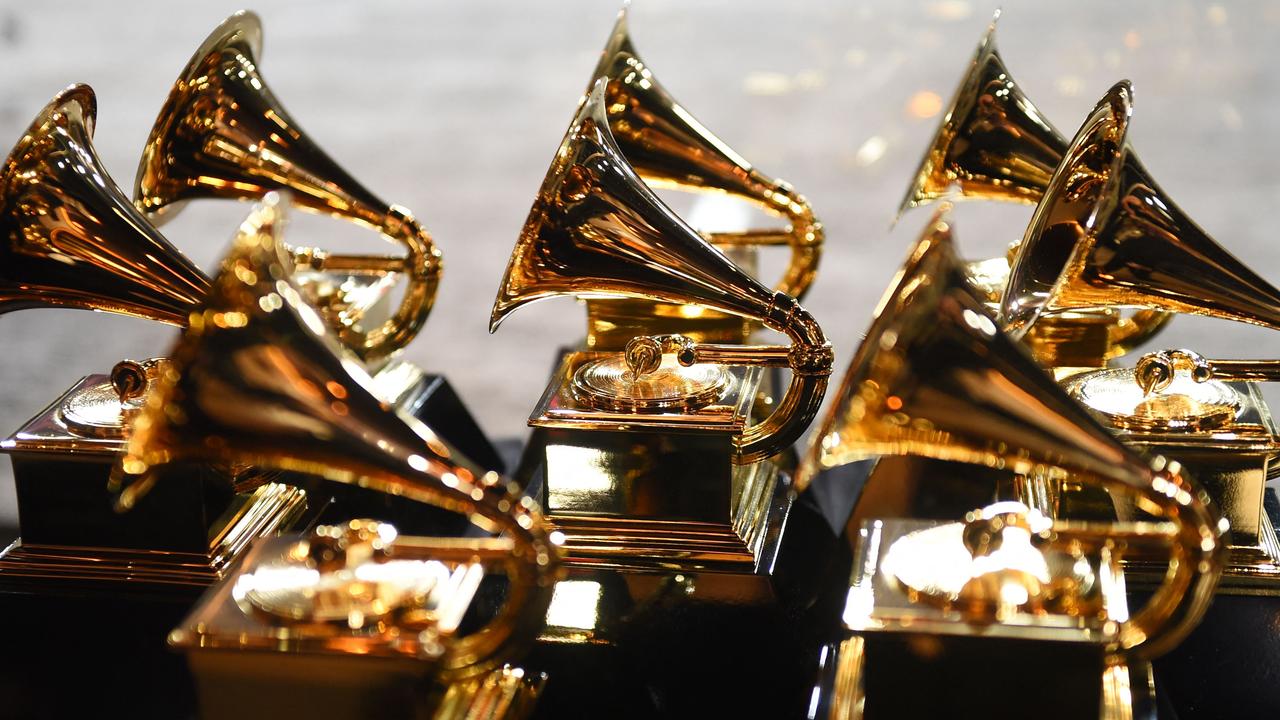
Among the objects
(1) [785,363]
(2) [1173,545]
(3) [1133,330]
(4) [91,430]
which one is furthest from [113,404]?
(3) [1133,330]

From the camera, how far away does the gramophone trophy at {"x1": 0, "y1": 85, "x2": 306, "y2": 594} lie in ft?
4.83

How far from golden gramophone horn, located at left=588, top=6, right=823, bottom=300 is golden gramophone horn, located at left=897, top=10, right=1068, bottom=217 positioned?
0.56 ft

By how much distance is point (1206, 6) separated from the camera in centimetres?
502

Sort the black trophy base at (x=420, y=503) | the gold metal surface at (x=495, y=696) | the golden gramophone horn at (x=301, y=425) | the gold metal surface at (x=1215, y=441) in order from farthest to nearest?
the black trophy base at (x=420, y=503) → the gold metal surface at (x=1215, y=441) → the gold metal surface at (x=495, y=696) → the golden gramophone horn at (x=301, y=425)

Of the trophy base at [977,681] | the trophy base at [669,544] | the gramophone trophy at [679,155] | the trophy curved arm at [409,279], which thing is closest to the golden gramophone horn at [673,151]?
the gramophone trophy at [679,155]

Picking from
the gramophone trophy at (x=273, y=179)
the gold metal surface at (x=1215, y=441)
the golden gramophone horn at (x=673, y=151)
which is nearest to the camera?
the gold metal surface at (x=1215, y=441)

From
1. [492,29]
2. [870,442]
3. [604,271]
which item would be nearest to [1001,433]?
[870,442]

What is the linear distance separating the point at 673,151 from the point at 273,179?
1.84 ft

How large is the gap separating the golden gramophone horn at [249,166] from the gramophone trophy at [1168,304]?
824 millimetres

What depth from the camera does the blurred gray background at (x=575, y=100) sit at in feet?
10.4

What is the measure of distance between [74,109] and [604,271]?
0.65 m

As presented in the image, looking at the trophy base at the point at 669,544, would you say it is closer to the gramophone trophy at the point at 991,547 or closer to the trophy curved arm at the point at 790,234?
the gramophone trophy at the point at 991,547

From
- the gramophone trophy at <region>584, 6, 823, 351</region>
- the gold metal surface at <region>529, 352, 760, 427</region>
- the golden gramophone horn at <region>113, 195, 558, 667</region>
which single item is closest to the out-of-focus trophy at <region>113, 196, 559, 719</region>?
the golden gramophone horn at <region>113, 195, 558, 667</region>

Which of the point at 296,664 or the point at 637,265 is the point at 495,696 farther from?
the point at 637,265
